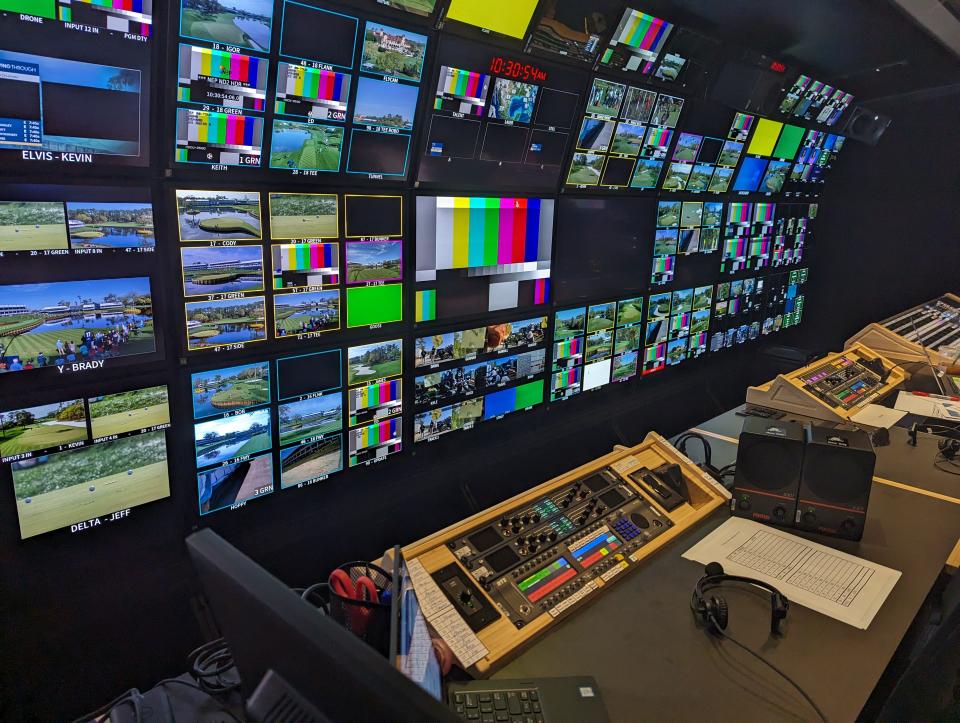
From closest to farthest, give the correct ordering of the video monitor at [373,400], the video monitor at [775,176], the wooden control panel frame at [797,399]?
the video monitor at [373,400]
the wooden control panel frame at [797,399]
the video monitor at [775,176]

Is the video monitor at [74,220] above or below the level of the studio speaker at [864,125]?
below

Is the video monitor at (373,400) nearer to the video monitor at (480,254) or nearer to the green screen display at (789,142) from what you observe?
the video monitor at (480,254)

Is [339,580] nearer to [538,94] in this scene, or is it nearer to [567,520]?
[567,520]

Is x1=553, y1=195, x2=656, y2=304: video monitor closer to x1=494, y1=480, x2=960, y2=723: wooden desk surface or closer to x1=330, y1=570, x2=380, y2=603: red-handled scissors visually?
x1=494, y1=480, x2=960, y2=723: wooden desk surface

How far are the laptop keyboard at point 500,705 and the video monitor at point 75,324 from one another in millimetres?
1563

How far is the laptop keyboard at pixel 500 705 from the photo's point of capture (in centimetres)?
117

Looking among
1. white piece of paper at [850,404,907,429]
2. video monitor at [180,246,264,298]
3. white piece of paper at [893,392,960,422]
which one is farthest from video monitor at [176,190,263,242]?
white piece of paper at [893,392,960,422]

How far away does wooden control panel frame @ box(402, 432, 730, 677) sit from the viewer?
1350 mm

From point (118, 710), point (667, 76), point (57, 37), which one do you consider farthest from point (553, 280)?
point (118, 710)

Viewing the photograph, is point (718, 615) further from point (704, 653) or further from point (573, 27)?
point (573, 27)

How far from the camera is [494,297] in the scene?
311cm

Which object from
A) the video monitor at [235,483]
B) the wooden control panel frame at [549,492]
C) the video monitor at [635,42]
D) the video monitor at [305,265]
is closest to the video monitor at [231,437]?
the video monitor at [235,483]

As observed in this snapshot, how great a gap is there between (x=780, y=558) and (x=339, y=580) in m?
1.24

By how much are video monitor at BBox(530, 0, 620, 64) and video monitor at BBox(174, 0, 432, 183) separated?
0.55 metres
